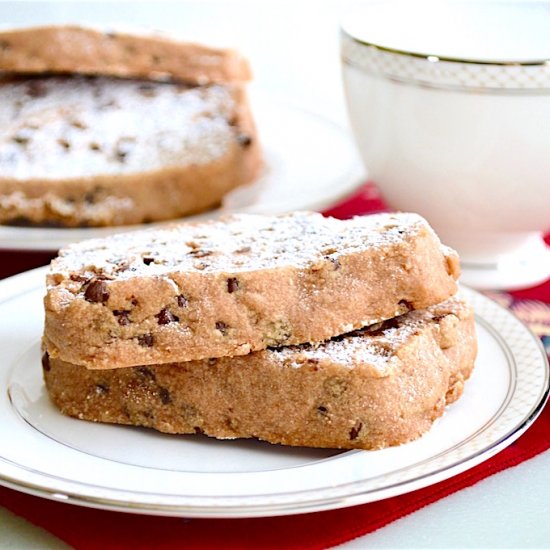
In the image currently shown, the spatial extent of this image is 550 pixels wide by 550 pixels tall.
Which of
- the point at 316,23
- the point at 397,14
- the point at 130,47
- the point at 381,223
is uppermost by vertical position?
the point at 397,14

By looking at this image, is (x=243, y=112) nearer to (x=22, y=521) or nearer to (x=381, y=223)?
(x=381, y=223)

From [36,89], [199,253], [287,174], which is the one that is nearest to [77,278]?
[199,253]

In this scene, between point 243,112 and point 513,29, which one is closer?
point 513,29

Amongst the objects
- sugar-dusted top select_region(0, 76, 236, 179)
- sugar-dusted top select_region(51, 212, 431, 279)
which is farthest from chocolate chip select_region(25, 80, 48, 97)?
sugar-dusted top select_region(51, 212, 431, 279)

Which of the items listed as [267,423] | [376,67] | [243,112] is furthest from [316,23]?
[267,423]

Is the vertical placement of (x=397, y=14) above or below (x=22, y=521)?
above

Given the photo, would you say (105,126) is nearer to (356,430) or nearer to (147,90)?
(147,90)
